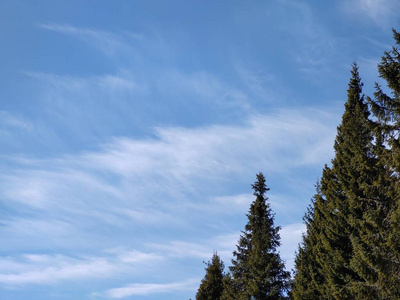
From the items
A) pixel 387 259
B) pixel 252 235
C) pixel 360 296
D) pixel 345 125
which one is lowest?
pixel 360 296

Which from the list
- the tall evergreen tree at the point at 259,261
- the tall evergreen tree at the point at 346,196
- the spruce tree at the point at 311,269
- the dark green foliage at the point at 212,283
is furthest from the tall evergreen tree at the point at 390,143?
the dark green foliage at the point at 212,283

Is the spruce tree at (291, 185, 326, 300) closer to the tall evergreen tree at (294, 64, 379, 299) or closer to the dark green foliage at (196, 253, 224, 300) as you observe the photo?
the tall evergreen tree at (294, 64, 379, 299)

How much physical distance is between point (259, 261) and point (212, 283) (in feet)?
56.5

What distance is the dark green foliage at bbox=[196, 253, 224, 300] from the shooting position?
53625 millimetres

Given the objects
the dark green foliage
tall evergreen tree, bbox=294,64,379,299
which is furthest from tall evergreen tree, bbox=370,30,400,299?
the dark green foliage

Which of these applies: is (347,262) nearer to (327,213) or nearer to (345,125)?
(327,213)

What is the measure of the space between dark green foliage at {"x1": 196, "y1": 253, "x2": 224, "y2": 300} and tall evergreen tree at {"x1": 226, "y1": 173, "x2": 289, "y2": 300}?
11514 millimetres

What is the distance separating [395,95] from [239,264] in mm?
26396

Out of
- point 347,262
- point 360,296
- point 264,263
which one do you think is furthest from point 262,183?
point 360,296

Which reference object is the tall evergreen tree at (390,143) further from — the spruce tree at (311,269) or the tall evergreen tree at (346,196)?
the spruce tree at (311,269)

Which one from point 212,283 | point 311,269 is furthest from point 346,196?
point 212,283

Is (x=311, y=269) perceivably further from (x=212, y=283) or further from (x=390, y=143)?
(x=212, y=283)

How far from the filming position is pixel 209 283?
5419 centimetres

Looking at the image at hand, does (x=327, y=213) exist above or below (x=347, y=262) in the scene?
above
